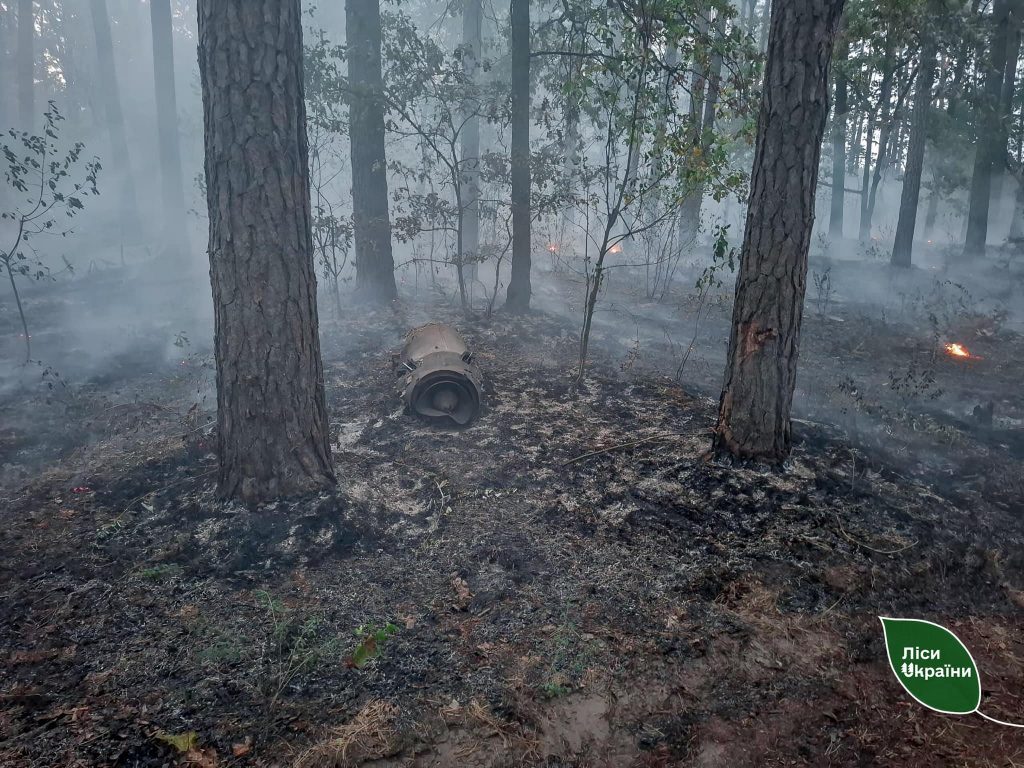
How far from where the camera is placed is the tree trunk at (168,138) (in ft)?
60.3

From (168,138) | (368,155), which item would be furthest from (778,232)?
(168,138)

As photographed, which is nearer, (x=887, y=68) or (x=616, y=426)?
(x=616, y=426)

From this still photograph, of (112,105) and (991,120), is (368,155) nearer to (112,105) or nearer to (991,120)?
(991,120)

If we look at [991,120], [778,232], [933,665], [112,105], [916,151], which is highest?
[112,105]

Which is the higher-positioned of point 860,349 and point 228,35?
point 228,35

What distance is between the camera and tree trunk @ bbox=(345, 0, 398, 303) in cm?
1044

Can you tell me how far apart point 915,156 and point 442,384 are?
13.9m

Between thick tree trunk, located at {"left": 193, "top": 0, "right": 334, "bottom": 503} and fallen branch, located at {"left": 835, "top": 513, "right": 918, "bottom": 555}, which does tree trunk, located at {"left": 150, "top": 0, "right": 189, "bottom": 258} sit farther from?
fallen branch, located at {"left": 835, "top": 513, "right": 918, "bottom": 555}

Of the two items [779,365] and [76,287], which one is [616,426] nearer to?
[779,365]

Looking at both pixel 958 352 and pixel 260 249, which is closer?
pixel 260 249

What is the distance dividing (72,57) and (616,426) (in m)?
36.0

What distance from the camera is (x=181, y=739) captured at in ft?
8.23

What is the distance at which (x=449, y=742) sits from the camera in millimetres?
2631

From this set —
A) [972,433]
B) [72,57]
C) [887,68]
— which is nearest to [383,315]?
[972,433]
